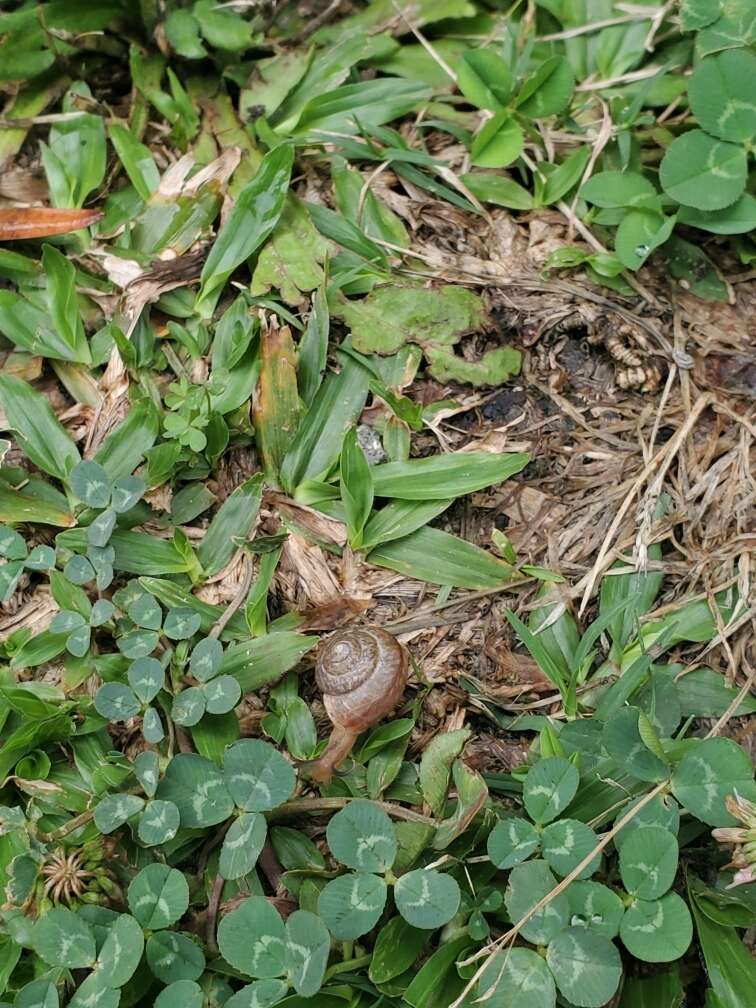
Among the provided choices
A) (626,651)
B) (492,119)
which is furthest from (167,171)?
(626,651)

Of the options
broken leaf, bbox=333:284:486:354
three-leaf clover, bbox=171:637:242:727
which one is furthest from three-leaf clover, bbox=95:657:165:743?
broken leaf, bbox=333:284:486:354

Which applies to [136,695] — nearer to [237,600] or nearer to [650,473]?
[237,600]

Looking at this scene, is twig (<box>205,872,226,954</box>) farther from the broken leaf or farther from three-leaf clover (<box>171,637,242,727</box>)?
the broken leaf

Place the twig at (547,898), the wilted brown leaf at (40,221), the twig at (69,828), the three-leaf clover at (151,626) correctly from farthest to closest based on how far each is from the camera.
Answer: the wilted brown leaf at (40,221) < the three-leaf clover at (151,626) < the twig at (69,828) < the twig at (547,898)

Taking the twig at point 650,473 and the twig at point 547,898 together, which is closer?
the twig at point 547,898

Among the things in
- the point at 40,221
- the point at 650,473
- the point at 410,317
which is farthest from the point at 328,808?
the point at 40,221

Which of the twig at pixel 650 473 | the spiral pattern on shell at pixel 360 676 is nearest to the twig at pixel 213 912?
the spiral pattern on shell at pixel 360 676

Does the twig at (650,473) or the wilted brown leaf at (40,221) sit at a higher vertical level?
the wilted brown leaf at (40,221)

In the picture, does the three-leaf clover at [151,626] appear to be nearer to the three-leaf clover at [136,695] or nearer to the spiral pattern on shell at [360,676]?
the three-leaf clover at [136,695]
